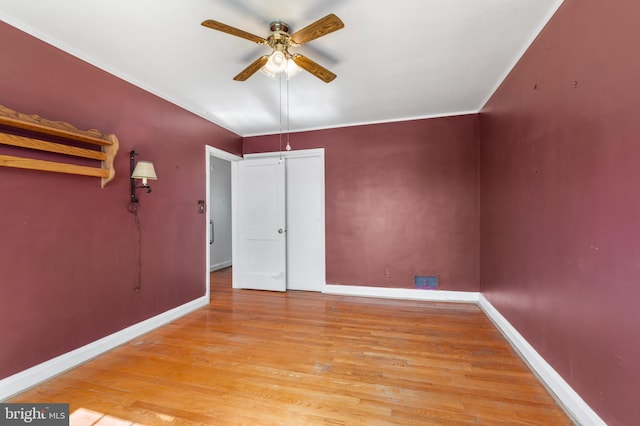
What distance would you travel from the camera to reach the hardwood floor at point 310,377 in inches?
66.7

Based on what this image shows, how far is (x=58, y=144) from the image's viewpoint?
2.07m

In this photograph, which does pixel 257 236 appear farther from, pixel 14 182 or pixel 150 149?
pixel 14 182

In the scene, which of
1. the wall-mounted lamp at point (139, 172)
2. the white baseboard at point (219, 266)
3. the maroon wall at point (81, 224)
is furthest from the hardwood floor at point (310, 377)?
the white baseboard at point (219, 266)

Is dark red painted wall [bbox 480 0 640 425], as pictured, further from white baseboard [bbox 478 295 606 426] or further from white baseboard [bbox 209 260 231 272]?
white baseboard [bbox 209 260 231 272]

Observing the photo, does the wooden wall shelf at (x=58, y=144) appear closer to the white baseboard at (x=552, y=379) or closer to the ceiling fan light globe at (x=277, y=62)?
the ceiling fan light globe at (x=277, y=62)

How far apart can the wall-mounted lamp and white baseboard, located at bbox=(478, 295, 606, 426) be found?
141 inches

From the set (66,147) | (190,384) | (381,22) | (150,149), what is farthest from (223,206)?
(381,22)

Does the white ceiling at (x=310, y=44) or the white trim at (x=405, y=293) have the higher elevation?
the white ceiling at (x=310, y=44)

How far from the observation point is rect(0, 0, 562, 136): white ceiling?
70.9 inches

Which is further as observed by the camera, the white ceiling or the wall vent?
the wall vent

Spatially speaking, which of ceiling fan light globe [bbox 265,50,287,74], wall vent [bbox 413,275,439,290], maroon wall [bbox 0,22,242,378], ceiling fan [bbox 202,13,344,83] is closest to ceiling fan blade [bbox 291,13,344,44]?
ceiling fan [bbox 202,13,344,83]

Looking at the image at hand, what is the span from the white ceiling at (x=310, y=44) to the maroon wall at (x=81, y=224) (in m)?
0.25

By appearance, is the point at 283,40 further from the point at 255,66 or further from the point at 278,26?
the point at 255,66

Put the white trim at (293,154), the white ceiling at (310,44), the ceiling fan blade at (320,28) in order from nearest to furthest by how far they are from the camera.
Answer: the ceiling fan blade at (320,28) < the white ceiling at (310,44) < the white trim at (293,154)
